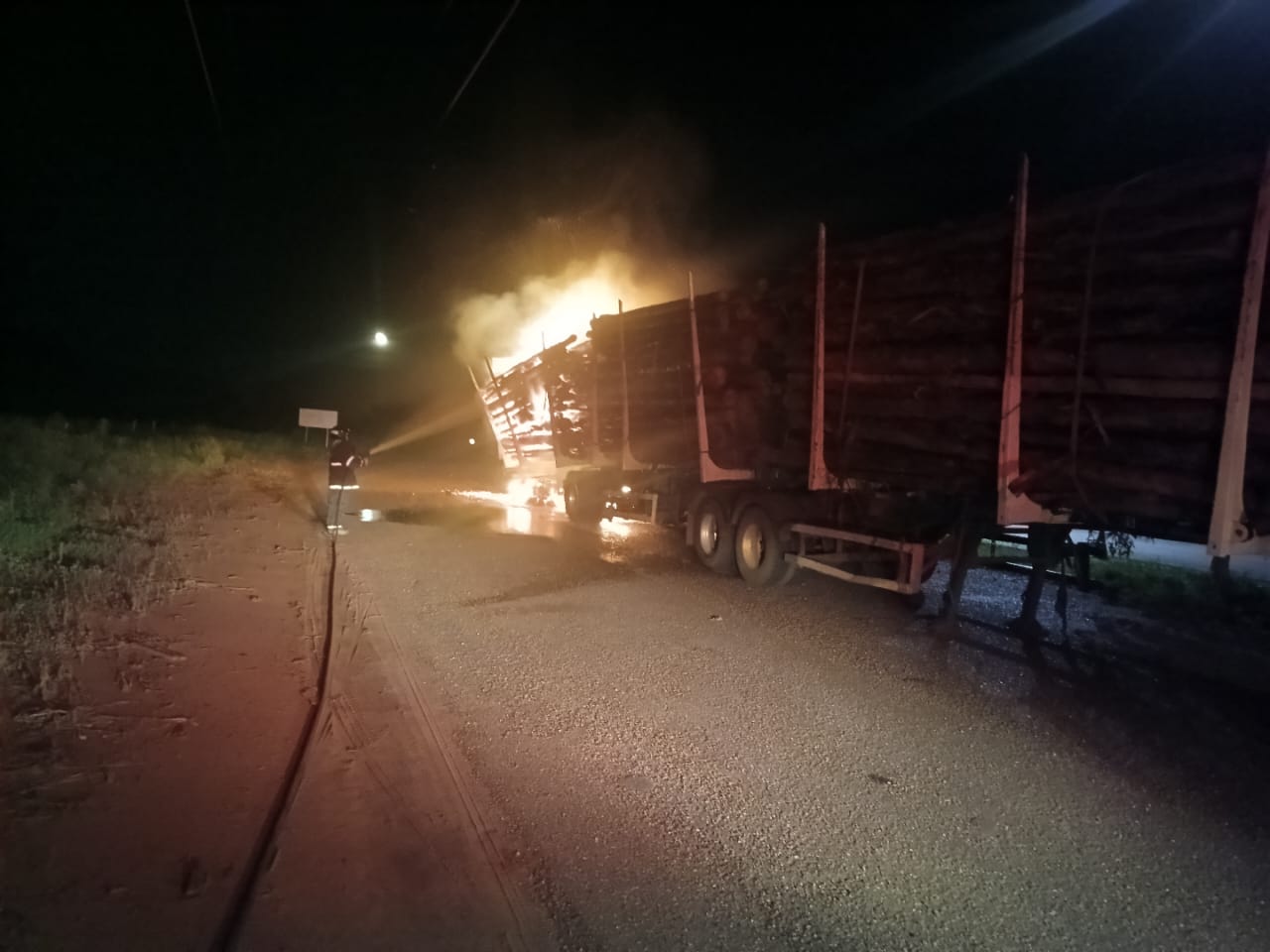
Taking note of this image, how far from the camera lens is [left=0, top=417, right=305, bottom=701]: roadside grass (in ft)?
21.2

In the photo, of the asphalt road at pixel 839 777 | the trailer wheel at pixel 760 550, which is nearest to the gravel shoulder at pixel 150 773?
the asphalt road at pixel 839 777

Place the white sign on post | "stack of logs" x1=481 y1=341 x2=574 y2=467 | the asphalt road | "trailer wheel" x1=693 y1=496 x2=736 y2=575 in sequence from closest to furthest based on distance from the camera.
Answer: the asphalt road → "trailer wheel" x1=693 y1=496 x2=736 y2=575 → "stack of logs" x1=481 y1=341 x2=574 y2=467 → the white sign on post

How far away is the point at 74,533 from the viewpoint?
32.6ft

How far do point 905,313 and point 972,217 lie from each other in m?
1.00

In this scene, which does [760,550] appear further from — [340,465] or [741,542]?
[340,465]

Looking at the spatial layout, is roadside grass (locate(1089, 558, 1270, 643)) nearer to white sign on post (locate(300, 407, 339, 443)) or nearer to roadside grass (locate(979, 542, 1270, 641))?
roadside grass (locate(979, 542, 1270, 641))

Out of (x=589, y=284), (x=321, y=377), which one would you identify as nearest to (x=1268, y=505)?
(x=589, y=284)

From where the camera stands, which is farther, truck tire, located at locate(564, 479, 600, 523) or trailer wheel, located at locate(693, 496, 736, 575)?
truck tire, located at locate(564, 479, 600, 523)

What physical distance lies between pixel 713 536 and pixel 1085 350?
18.6 ft

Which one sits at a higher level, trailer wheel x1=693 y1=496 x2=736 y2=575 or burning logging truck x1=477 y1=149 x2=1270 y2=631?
burning logging truck x1=477 y1=149 x2=1270 y2=631

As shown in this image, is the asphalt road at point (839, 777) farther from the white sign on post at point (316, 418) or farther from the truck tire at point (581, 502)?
the white sign on post at point (316, 418)

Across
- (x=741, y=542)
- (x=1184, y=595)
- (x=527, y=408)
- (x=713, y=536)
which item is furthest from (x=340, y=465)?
(x=1184, y=595)

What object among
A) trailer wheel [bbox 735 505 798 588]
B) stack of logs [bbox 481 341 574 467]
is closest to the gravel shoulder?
trailer wheel [bbox 735 505 798 588]

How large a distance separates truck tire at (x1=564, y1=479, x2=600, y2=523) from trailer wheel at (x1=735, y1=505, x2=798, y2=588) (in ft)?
15.0
